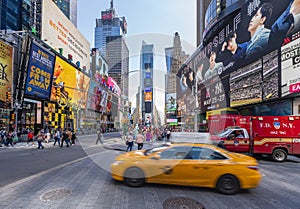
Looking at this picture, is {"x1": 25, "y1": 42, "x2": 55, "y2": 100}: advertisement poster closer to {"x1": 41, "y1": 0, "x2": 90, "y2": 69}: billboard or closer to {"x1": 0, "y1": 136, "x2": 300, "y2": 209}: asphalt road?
{"x1": 41, "y1": 0, "x2": 90, "y2": 69}: billboard

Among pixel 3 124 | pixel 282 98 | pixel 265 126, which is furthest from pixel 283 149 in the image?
pixel 3 124

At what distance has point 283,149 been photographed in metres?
11.4

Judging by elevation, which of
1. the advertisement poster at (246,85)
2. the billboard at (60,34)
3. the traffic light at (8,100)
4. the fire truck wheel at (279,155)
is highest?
the billboard at (60,34)

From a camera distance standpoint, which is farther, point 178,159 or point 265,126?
point 265,126

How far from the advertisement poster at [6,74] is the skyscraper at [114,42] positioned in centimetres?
2296

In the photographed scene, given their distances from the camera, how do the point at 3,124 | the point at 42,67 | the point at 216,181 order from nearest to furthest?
the point at 216,181 < the point at 3,124 < the point at 42,67

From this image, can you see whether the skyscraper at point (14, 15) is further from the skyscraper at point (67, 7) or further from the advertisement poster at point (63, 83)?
the skyscraper at point (67, 7)

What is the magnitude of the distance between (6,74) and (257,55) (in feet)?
106

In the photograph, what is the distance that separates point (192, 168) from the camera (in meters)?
5.66

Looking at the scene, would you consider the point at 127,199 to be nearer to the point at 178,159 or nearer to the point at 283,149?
the point at 178,159

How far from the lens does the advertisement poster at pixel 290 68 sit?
19.9 metres

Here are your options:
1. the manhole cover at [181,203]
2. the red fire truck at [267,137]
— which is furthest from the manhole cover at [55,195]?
the red fire truck at [267,137]

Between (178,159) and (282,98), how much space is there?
22.3 m

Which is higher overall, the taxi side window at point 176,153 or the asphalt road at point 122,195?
the taxi side window at point 176,153
